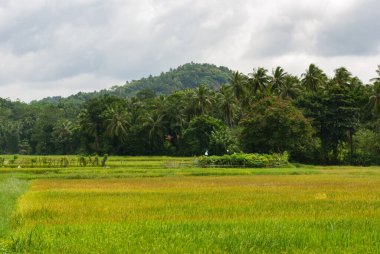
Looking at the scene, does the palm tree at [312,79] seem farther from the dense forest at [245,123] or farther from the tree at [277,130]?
the tree at [277,130]

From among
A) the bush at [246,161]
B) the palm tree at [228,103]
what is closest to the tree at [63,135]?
the palm tree at [228,103]

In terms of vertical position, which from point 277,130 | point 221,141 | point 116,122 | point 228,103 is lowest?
point 221,141

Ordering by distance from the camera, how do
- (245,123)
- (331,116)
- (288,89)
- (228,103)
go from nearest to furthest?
(245,123), (331,116), (288,89), (228,103)

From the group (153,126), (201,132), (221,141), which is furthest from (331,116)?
(153,126)

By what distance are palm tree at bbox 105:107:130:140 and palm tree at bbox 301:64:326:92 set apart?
118 feet

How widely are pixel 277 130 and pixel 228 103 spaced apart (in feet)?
80.7

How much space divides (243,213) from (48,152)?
10893 centimetres

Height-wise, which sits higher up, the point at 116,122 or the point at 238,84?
the point at 238,84

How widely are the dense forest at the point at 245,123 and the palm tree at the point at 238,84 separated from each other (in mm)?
177

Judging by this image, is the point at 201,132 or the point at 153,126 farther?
the point at 153,126

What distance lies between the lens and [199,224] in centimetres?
1404

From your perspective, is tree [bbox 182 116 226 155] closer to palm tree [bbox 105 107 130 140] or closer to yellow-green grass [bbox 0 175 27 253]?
palm tree [bbox 105 107 130 140]

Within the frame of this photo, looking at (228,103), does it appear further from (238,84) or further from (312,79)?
(312,79)

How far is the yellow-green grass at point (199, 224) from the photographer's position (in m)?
11.5
